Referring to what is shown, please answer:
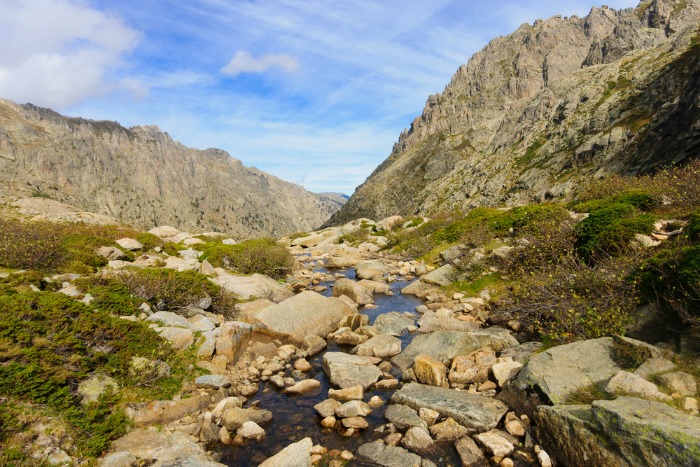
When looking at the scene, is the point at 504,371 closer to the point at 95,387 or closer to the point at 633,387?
the point at 633,387

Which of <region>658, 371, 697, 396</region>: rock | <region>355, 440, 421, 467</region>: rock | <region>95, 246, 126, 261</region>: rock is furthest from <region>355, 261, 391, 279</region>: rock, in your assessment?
<region>658, 371, 697, 396</region>: rock

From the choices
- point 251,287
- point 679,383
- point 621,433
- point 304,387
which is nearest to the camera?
point 621,433

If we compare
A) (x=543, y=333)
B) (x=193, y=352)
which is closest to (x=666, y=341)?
(x=543, y=333)

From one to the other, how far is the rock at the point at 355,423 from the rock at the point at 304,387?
2108 mm

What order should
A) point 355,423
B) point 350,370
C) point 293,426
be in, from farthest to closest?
point 350,370, point 293,426, point 355,423

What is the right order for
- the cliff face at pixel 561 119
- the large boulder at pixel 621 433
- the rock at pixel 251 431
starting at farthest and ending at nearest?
the cliff face at pixel 561 119 → the rock at pixel 251 431 → the large boulder at pixel 621 433

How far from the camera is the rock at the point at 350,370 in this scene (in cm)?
1060

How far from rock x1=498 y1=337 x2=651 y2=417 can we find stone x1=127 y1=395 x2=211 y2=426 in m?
→ 7.56

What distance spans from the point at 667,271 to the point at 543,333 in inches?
133

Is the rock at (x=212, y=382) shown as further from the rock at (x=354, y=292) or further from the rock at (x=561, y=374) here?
the rock at (x=354, y=292)

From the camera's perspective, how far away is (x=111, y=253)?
1980 cm

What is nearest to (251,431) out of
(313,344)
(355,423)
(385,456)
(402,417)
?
(355,423)

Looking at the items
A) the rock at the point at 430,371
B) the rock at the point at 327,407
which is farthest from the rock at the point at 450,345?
the rock at the point at 327,407

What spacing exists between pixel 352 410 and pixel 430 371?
105 inches
